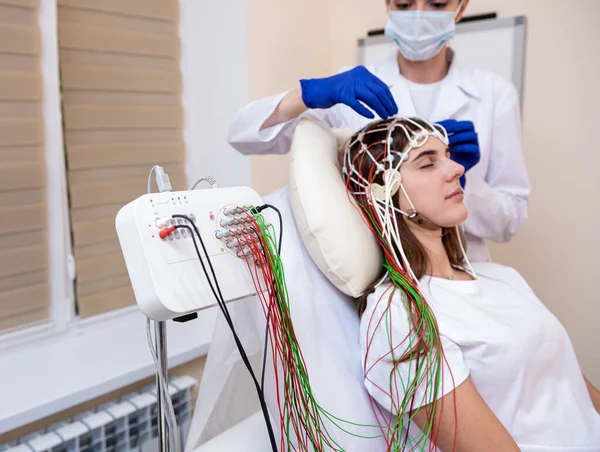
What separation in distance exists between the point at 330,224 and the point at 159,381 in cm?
42

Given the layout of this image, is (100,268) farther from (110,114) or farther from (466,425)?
(466,425)

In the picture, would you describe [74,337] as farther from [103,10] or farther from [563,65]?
[563,65]

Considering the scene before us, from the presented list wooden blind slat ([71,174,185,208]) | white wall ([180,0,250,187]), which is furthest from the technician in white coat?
wooden blind slat ([71,174,185,208])

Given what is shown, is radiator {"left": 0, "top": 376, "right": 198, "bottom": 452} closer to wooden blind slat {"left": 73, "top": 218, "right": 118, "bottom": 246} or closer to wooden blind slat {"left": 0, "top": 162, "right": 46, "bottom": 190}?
wooden blind slat {"left": 73, "top": 218, "right": 118, "bottom": 246}

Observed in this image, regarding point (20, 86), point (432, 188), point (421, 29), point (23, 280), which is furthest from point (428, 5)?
point (23, 280)

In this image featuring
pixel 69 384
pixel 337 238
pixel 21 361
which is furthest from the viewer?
pixel 21 361

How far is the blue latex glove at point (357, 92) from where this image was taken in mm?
1154

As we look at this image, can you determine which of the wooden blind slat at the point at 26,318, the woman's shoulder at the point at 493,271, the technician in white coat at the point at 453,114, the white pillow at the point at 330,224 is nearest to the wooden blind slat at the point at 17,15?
the technician in white coat at the point at 453,114

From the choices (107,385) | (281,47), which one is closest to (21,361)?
(107,385)

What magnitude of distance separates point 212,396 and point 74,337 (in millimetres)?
731

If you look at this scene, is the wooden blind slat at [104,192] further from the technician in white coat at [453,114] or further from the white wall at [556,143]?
the technician in white coat at [453,114]

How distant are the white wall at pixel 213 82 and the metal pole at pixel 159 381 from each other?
1112 mm

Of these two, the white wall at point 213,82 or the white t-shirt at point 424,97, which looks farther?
the white wall at point 213,82

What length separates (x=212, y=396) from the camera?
4.25ft
